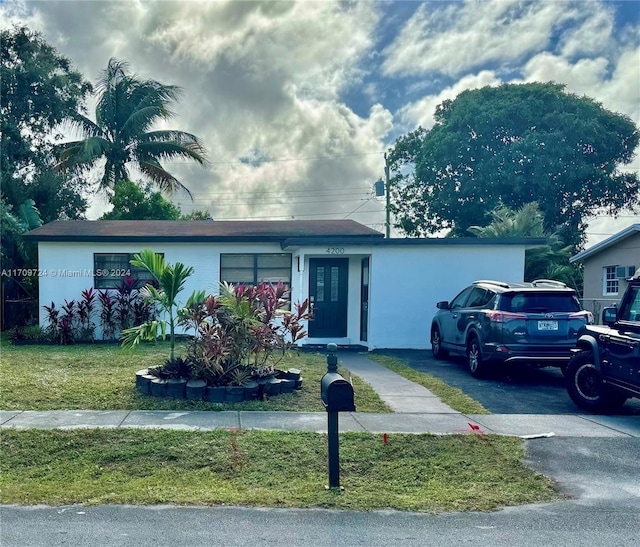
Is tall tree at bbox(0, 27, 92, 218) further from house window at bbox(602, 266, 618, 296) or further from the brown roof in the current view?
house window at bbox(602, 266, 618, 296)

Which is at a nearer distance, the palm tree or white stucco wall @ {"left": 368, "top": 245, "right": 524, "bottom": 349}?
white stucco wall @ {"left": 368, "top": 245, "right": 524, "bottom": 349}

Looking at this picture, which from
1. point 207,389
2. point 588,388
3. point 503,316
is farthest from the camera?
point 503,316

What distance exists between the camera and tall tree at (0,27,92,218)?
21.4 meters

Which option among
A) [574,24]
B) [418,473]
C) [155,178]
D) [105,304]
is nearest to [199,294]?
[418,473]

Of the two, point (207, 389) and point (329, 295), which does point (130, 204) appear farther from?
point (207, 389)

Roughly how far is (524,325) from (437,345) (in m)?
3.20

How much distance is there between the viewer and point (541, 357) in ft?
30.0

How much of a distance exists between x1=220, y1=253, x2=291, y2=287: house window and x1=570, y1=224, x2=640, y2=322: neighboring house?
12.8 metres

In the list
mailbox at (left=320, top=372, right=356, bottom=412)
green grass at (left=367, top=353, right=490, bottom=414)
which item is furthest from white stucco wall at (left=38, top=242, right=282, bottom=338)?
mailbox at (left=320, top=372, right=356, bottom=412)

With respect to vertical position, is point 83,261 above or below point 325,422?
above

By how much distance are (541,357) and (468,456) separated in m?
4.26

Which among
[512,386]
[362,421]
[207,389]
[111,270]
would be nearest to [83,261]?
[111,270]

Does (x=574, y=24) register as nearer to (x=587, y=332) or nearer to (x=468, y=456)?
(x=587, y=332)

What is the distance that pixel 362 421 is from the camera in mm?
6723
